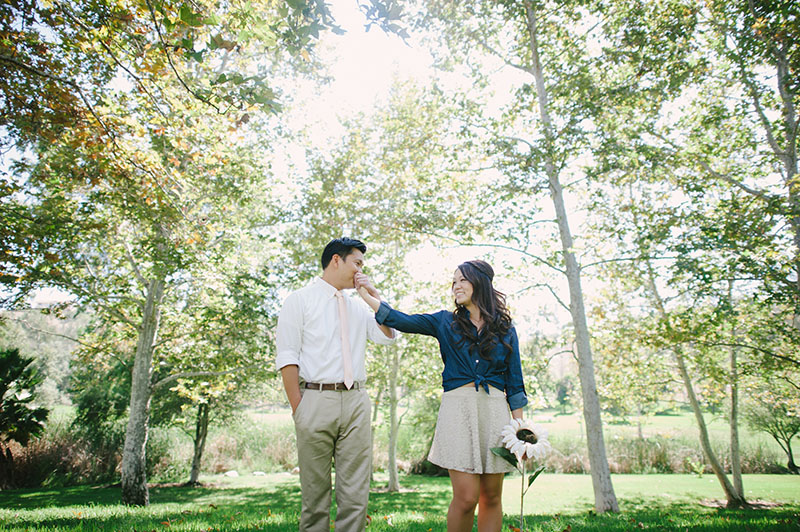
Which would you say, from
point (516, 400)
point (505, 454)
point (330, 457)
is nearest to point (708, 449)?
point (516, 400)

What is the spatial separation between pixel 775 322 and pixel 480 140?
22.1 ft

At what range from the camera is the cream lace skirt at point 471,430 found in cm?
277

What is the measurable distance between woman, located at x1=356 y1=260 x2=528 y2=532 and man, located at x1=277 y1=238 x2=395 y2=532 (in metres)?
0.26

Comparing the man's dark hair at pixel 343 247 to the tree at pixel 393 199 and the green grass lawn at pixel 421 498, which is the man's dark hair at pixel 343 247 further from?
the tree at pixel 393 199

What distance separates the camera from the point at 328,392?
9.43 feet

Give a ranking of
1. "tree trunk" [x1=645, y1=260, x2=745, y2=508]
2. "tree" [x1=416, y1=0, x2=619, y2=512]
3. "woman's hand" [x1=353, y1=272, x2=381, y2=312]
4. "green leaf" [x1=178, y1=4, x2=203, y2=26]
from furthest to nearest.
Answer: "tree trunk" [x1=645, y1=260, x2=745, y2=508] → "tree" [x1=416, y1=0, x2=619, y2=512] → "woman's hand" [x1=353, y1=272, x2=381, y2=312] → "green leaf" [x1=178, y1=4, x2=203, y2=26]

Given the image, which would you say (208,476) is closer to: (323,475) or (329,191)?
(329,191)

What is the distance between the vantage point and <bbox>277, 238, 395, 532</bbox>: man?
2.77 metres

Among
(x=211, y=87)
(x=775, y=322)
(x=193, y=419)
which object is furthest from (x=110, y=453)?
(x=775, y=322)

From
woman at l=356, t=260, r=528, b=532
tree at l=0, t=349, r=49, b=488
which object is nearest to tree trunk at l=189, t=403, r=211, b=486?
tree at l=0, t=349, r=49, b=488

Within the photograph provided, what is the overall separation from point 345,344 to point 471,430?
41.3 inches

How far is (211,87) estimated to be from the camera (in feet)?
12.1

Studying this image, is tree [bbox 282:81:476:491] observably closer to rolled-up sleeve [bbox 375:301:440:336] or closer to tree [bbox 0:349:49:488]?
rolled-up sleeve [bbox 375:301:440:336]

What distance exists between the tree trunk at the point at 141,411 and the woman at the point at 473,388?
884cm
